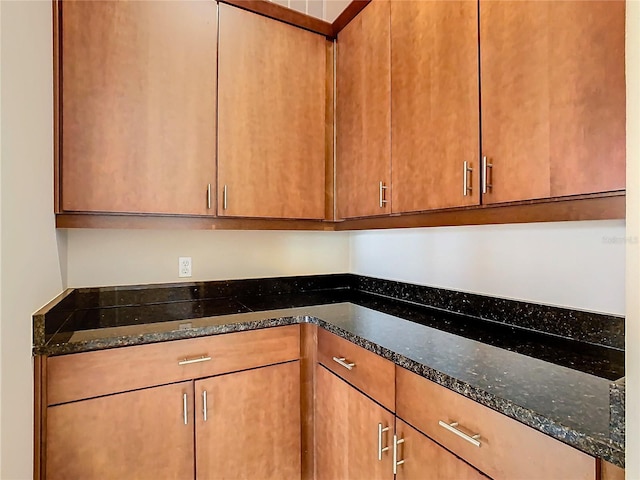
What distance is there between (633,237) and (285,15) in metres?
1.83

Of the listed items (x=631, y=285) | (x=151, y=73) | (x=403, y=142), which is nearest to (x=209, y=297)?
(x=151, y=73)

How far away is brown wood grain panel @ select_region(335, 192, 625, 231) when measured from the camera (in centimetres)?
90

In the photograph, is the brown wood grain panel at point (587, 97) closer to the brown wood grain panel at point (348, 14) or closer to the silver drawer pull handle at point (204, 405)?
the brown wood grain panel at point (348, 14)

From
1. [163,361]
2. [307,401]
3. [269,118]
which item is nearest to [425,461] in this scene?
[307,401]

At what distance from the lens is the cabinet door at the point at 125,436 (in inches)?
46.4

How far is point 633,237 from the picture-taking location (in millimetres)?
454

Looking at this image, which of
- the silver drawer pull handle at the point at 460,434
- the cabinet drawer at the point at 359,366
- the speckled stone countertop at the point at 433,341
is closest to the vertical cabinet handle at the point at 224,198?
the speckled stone countertop at the point at 433,341

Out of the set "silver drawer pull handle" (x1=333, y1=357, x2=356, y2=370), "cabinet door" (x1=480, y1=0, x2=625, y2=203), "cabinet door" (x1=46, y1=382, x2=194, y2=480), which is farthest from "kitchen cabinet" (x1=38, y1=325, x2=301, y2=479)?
"cabinet door" (x1=480, y1=0, x2=625, y2=203)

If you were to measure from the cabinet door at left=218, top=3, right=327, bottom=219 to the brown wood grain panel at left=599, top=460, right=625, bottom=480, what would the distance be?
147cm

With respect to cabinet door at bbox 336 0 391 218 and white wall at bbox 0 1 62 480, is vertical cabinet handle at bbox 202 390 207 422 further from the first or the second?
cabinet door at bbox 336 0 391 218

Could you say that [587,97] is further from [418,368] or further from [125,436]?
[125,436]

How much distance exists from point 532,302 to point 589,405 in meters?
0.64

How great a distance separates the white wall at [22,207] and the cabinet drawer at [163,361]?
4.3 inches

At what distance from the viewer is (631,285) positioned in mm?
456
